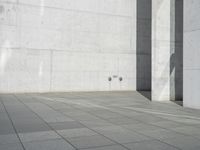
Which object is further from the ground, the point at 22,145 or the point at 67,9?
the point at 67,9

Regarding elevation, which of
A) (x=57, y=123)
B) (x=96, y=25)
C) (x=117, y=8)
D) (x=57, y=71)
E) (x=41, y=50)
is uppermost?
(x=117, y=8)

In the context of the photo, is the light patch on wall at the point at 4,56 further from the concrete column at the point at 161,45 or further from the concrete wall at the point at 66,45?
the concrete column at the point at 161,45

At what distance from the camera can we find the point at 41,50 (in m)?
16.8

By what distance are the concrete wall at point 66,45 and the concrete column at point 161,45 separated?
5.48 m

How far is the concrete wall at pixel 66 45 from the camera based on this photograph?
1620 centimetres

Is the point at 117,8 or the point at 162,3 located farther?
the point at 117,8

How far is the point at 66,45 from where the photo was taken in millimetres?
17500

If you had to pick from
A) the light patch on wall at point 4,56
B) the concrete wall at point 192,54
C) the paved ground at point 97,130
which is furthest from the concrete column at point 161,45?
the light patch on wall at point 4,56

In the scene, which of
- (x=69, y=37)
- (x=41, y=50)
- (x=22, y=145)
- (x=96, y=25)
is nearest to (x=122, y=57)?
(x=96, y=25)

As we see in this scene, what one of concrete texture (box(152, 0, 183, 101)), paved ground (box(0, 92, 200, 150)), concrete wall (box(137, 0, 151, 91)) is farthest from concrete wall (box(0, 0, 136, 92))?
paved ground (box(0, 92, 200, 150))

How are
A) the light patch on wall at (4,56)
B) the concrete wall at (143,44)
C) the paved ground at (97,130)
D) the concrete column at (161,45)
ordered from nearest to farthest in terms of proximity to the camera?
1. the paved ground at (97,130)
2. the concrete column at (161,45)
3. the light patch on wall at (4,56)
4. the concrete wall at (143,44)

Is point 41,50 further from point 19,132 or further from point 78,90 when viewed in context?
point 19,132

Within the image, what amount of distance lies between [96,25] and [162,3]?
5848 mm

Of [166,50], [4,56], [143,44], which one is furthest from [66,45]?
[166,50]
